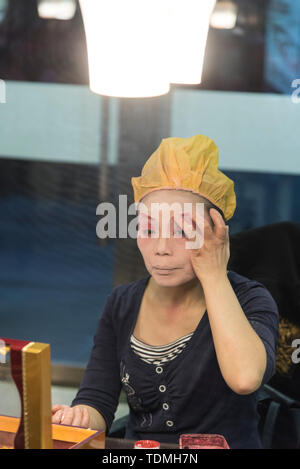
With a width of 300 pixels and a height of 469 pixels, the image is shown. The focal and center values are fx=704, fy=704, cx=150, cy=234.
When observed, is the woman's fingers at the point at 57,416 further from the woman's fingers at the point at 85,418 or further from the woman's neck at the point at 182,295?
the woman's neck at the point at 182,295

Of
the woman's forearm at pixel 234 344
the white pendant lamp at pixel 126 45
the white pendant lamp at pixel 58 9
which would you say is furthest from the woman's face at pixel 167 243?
the white pendant lamp at pixel 58 9

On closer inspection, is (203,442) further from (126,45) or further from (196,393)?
(126,45)

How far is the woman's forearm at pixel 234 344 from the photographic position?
1.55m

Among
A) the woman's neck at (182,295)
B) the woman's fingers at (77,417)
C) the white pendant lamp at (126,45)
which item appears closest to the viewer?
the white pendant lamp at (126,45)

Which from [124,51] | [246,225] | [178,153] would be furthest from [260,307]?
[246,225]

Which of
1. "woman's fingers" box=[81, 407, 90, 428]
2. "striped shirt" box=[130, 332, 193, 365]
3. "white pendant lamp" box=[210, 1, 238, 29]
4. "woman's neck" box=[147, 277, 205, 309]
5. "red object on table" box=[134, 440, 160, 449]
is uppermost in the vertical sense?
"white pendant lamp" box=[210, 1, 238, 29]

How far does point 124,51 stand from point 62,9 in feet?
6.72

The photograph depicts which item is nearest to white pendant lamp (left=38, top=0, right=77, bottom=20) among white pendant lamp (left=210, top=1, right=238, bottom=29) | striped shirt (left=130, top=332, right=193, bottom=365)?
white pendant lamp (left=210, top=1, right=238, bottom=29)

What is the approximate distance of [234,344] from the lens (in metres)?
1.55

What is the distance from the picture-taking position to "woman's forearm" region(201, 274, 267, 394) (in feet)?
5.07

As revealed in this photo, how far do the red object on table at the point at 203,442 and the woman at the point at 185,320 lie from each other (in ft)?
0.57

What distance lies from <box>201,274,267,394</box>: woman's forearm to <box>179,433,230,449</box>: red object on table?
120 mm

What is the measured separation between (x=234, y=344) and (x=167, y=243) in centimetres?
30

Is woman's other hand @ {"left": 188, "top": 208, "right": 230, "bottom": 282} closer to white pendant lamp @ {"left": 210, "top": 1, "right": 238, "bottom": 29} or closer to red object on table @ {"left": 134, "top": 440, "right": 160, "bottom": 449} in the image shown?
red object on table @ {"left": 134, "top": 440, "right": 160, "bottom": 449}
